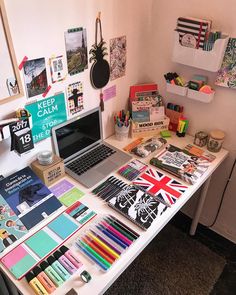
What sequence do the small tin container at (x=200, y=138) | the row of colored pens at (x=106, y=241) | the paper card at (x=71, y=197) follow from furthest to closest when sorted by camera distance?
the small tin container at (x=200, y=138) → the paper card at (x=71, y=197) → the row of colored pens at (x=106, y=241)

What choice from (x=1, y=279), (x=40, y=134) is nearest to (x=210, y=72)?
(x=40, y=134)

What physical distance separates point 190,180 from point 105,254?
52cm

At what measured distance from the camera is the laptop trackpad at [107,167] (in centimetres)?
129

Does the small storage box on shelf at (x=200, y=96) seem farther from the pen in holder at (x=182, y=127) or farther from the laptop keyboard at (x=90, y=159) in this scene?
the laptop keyboard at (x=90, y=159)

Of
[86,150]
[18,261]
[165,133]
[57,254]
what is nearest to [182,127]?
[165,133]

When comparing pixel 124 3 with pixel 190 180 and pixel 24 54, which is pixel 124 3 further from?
pixel 190 180

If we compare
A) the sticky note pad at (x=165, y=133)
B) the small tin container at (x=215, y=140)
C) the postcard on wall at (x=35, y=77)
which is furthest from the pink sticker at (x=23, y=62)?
the small tin container at (x=215, y=140)

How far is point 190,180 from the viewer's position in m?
1.23

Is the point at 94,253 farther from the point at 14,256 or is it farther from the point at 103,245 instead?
the point at 14,256

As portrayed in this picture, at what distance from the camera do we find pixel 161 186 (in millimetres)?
1220

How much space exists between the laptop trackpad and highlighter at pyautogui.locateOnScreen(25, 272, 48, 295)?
552 mm

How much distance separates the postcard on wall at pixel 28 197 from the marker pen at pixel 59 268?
167 mm

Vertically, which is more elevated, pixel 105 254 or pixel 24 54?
pixel 24 54

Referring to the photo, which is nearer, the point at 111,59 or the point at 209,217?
the point at 111,59
